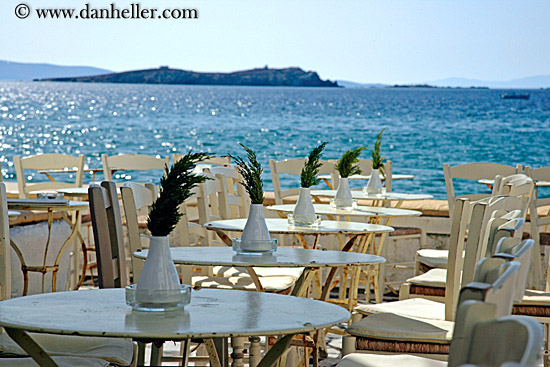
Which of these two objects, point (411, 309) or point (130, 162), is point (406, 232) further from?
point (411, 309)

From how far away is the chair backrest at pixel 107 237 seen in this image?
2.46 m

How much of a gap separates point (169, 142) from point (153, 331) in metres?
35.2

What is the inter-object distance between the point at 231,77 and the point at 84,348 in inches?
2406

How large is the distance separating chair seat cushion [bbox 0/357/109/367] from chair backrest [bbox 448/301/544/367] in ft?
3.82

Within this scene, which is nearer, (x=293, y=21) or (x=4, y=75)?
(x=293, y=21)

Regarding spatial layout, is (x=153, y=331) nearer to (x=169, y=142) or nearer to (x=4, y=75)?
(x=169, y=142)

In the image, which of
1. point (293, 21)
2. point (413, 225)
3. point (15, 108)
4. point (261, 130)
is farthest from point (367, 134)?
point (413, 225)

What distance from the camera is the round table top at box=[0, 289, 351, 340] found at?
4.35 ft

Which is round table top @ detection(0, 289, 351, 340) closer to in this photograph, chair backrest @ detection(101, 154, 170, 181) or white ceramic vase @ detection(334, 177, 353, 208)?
white ceramic vase @ detection(334, 177, 353, 208)

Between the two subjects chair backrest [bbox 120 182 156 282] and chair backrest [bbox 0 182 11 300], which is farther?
chair backrest [bbox 120 182 156 282]

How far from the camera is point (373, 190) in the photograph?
15.3ft

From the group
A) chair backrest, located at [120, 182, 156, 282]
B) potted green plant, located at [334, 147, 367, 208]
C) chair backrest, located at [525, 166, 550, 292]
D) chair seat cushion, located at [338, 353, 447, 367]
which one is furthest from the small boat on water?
chair seat cushion, located at [338, 353, 447, 367]

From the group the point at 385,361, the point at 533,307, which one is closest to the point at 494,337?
the point at 385,361

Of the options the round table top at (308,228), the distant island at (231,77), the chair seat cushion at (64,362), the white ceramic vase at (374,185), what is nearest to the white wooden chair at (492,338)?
Result: the chair seat cushion at (64,362)
